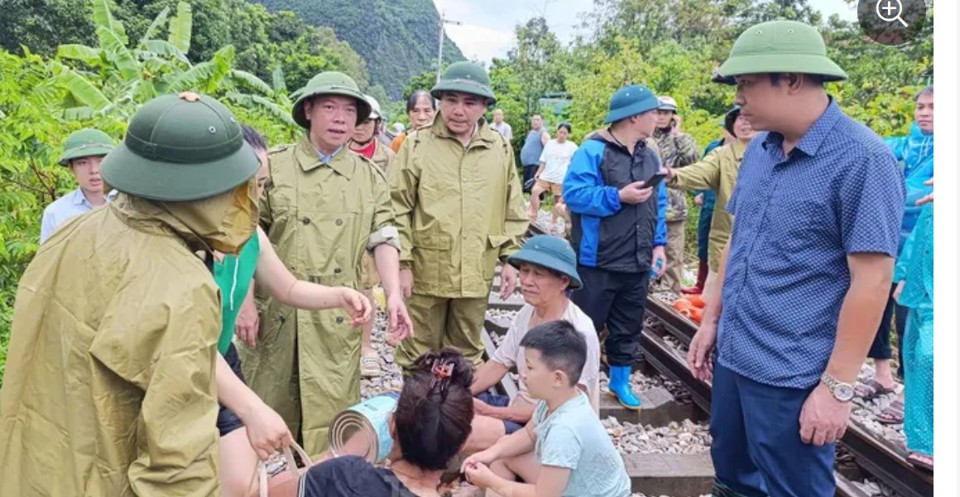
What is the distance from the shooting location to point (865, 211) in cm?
240

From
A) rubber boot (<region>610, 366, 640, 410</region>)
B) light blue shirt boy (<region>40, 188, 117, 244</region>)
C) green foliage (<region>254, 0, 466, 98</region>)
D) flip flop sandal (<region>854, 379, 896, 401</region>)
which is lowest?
flip flop sandal (<region>854, 379, 896, 401</region>)

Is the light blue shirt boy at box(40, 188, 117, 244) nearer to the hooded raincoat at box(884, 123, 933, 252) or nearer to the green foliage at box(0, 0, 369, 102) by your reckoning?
the hooded raincoat at box(884, 123, 933, 252)

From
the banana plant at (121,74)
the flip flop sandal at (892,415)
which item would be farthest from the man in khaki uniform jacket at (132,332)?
the banana plant at (121,74)

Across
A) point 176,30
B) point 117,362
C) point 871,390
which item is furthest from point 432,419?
point 176,30

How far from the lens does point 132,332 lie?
1.62 m

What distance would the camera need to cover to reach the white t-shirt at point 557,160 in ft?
40.8

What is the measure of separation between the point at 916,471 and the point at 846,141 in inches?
88.7

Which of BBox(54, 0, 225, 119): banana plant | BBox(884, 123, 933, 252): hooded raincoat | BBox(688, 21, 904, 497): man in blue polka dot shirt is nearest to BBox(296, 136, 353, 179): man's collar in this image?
BBox(688, 21, 904, 497): man in blue polka dot shirt

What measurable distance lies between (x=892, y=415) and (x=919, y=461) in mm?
998

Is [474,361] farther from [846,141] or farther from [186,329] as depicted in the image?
[186,329]

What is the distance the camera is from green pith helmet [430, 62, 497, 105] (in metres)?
4.12

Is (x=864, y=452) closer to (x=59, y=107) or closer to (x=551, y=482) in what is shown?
(x=551, y=482)

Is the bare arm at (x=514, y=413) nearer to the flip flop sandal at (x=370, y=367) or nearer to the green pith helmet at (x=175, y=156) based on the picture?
the flip flop sandal at (x=370, y=367)

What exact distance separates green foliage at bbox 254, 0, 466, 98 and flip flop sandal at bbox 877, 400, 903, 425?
86.0m
